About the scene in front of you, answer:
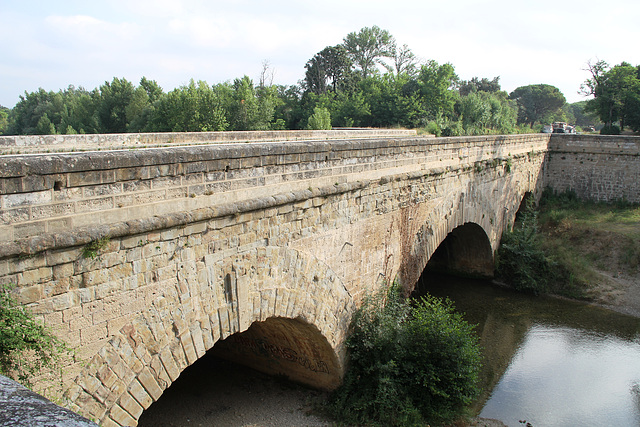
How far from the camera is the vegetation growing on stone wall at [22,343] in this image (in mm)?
3764

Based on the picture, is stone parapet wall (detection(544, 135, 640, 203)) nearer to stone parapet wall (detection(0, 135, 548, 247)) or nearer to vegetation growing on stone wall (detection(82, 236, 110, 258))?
stone parapet wall (detection(0, 135, 548, 247))

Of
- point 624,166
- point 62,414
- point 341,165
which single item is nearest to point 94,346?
point 62,414

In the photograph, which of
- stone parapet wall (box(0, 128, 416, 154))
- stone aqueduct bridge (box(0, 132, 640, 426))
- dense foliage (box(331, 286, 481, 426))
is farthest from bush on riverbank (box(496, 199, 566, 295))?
stone parapet wall (box(0, 128, 416, 154))

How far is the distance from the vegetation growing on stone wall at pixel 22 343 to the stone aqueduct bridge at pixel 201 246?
4.8 inches

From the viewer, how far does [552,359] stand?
1112cm

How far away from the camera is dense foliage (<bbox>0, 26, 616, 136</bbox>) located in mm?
29109

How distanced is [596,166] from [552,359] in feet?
43.2

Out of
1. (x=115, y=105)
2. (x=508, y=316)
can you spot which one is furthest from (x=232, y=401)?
(x=115, y=105)

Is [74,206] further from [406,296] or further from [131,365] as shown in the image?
[406,296]

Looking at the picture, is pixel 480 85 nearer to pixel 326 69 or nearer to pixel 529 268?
pixel 326 69

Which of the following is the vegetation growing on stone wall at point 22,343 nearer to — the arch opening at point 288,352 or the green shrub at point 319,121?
the arch opening at point 288,352

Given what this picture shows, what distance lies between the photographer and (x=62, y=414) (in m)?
1.53

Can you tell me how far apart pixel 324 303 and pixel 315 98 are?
3228 centimetres

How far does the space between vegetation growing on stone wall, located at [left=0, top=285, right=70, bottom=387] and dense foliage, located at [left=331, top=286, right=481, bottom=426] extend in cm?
499
